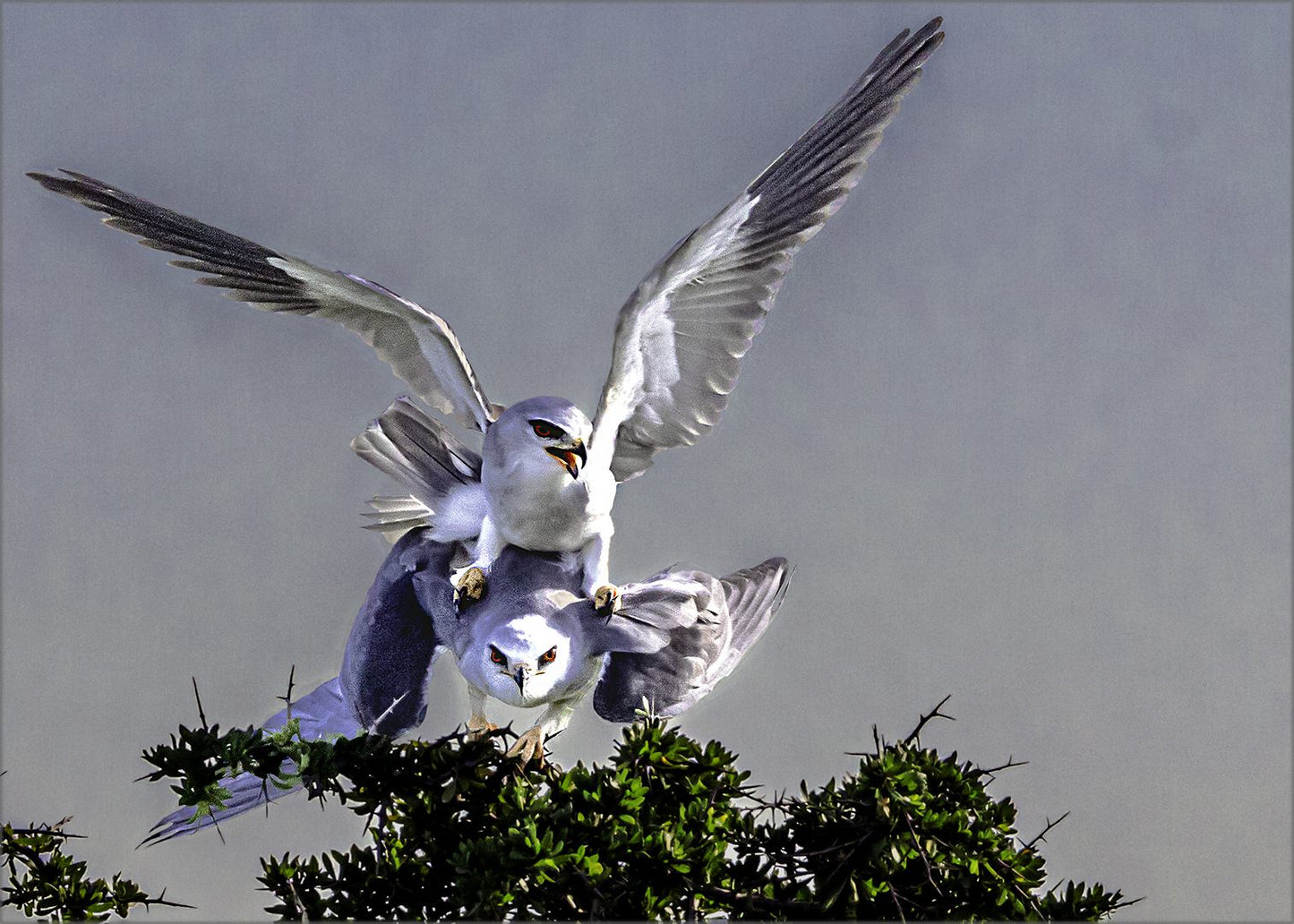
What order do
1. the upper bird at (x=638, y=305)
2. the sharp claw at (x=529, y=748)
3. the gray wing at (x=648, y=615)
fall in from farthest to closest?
1. the upper bird at (x=638, y=305)
2. the gray wing at (x=648, y=615)
3. the sharp claw at (x=529, y=748)

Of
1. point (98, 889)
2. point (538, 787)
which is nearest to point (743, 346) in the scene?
point (538, 787)

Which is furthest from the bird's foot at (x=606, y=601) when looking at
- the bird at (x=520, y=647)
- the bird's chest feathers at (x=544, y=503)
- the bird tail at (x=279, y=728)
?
the bird tail at (x=279, y=728)

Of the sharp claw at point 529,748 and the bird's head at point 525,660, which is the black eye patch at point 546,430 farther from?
the sharp claw at point 529,748

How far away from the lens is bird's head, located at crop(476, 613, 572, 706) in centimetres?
Answer: 268

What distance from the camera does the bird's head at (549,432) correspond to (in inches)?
107

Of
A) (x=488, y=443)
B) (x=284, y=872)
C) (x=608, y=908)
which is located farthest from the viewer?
(x=488, y=443)

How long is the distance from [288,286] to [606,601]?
3.21ft

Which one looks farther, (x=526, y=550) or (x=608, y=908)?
(x=526, y=550)

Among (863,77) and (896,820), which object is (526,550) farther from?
(863,77)

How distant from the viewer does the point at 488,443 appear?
2820mm

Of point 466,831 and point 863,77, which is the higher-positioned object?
point 863,77

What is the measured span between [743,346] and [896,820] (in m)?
1.12

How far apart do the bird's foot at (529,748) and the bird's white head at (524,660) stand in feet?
0.30

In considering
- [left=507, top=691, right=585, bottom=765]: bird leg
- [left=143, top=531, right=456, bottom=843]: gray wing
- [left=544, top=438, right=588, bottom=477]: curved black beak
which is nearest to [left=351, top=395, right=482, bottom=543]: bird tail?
[left=143, top=531, right=456, bottom=843]: gray wing
